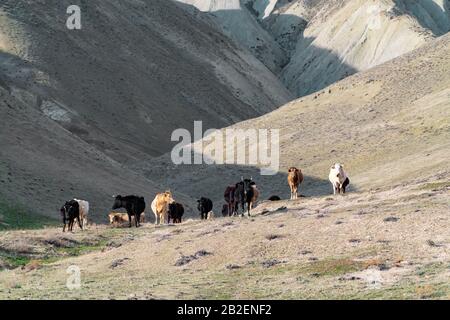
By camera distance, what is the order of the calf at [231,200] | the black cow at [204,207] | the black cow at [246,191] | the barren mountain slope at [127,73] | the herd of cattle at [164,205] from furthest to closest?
1. the barren mountain slope at [127,73]
2. the black cow at [204,207]
3. the calf at [231,200]
4. the herd of cattle at [164,205]
5. the black cow at [246,191]

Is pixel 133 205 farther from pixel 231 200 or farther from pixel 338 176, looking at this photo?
pixel 338 176

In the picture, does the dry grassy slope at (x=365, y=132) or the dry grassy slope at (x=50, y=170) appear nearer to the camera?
the dry grassy slope at (x=50, y=170)

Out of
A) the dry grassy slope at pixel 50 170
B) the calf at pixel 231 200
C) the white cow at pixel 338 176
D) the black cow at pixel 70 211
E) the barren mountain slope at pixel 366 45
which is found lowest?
the black cow at pixel 70 211

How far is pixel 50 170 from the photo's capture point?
199 feet

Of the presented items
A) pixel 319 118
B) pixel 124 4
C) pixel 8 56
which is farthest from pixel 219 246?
pixel 124 4

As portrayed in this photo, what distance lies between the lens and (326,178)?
7456 cm

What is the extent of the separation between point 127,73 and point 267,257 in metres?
123

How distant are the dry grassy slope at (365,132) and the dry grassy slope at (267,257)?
27476 millimetres

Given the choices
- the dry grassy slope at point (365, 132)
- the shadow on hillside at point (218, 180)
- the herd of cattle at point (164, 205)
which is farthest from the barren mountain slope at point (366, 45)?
the herd of cattle at point (164, 205)

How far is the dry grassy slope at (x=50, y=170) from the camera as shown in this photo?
175 ft

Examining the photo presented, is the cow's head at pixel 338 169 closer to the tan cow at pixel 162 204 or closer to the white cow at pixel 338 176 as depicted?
the white cow at pixel 338 176

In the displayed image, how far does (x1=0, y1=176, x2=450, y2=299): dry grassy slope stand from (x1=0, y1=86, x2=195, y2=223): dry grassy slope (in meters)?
18.4

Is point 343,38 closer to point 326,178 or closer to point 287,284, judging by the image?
point 326,178
